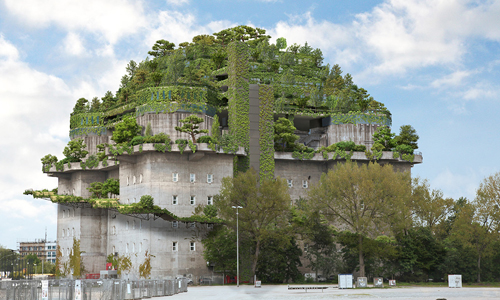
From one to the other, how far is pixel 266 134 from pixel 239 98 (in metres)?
Answer: 7.50

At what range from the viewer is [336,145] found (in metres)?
106

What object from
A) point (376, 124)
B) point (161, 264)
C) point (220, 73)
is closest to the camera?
point (161, 264)

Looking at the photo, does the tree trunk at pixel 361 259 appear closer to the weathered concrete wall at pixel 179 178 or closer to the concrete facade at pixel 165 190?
the concrete facade at pixel 165 190

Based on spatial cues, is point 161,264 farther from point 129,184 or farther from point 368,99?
point 368,99

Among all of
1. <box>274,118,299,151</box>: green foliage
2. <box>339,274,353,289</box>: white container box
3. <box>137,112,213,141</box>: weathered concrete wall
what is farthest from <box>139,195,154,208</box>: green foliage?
<box>339,274,353,289</box>: white container box

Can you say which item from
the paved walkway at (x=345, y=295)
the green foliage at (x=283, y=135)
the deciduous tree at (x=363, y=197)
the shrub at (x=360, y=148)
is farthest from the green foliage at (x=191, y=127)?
the paved walkway at (x=345, y=295)

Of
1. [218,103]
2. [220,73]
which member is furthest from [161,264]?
[220,73]

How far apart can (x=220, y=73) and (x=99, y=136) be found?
2629 cm

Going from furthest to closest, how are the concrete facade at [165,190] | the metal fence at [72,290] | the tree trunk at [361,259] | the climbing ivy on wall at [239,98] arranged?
the climbing ivy on wall at [239,98], the concrete facade at [165,190], the tree trunk at [361,259], the metal fence at [72,290]

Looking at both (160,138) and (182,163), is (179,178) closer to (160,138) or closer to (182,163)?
(182,163)

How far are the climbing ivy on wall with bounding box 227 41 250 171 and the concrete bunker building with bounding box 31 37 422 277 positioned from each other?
163 mm

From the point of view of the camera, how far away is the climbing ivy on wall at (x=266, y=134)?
99.9 meters

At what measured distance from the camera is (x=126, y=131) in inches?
3841

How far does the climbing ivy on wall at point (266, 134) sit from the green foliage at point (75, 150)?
32969 millimetres
